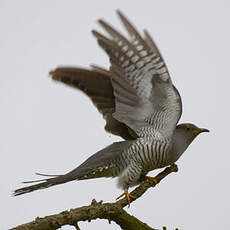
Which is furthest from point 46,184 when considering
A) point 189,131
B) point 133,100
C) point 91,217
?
point 189,131

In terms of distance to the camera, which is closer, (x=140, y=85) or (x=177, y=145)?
(x=140, y=85)

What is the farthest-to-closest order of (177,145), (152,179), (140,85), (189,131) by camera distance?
(189,131) → (177,145) → (140,85) → (152,179)

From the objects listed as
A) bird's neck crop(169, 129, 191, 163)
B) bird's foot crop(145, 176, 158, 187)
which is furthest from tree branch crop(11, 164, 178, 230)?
bird's neck crop(169, 129, 191, 163)

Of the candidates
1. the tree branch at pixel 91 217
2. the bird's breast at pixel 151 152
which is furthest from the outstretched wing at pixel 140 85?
the tree branch at pixel 91 217

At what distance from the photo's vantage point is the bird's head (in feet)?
17.4

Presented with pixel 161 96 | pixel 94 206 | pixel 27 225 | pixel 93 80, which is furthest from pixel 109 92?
pixel 27 225

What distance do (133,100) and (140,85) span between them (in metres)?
0.17

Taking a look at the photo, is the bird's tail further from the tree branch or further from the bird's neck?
the bird's neck

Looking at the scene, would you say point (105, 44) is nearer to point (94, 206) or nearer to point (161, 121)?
point (161, 121)

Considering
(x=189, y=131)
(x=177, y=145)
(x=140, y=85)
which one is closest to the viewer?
(x=140, y=85)

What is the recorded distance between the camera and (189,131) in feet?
17.6

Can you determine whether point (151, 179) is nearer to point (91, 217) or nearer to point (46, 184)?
point (46, 184)


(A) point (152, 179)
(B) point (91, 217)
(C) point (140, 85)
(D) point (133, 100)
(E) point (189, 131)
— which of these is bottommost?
(B) point (91, 217)

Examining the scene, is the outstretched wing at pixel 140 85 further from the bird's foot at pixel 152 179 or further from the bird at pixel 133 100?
the bird's foot at pixel 152 179
